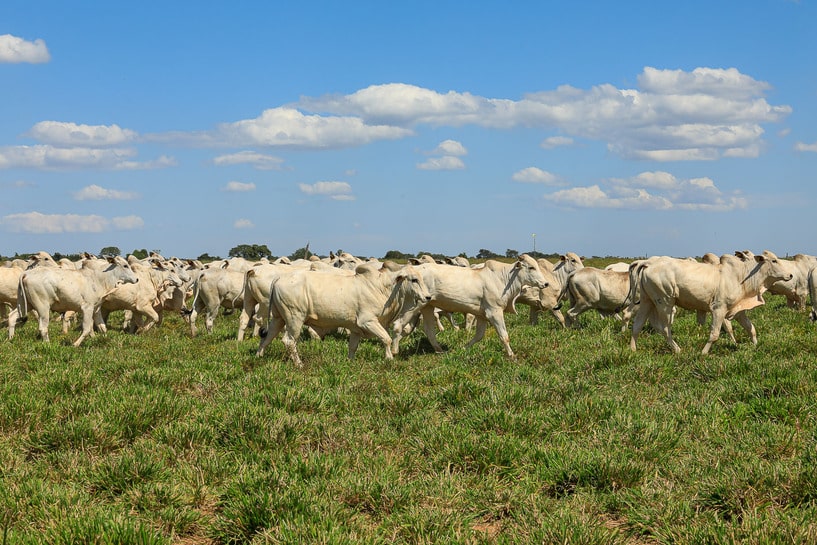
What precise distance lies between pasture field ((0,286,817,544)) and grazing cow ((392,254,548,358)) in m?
2.81

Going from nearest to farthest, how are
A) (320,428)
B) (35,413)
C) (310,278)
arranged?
1. (320,428)
2. (35,413)
3. (310,278)

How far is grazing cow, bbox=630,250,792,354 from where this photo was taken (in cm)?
1428

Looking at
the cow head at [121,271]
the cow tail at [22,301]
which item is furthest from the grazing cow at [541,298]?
the cow tail at [22,301]

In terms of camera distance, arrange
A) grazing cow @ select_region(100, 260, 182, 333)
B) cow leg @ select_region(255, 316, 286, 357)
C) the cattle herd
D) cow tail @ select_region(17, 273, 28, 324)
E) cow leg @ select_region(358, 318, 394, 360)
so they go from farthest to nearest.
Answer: grazing cow @ select_region(100, 260, 182, 333)
cow tail @ select_region(17, 273, 28, 324)
cow leg @ select_region(255, 316, 286, 357)
the cattle herd
cow leg @ select_region(358, 318, 394, 360)

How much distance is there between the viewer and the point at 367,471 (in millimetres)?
6680

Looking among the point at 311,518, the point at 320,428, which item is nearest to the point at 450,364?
the point at 320,428

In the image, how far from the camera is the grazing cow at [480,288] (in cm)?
1493

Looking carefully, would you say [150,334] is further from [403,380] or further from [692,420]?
[692,420]

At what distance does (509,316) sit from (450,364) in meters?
9.89

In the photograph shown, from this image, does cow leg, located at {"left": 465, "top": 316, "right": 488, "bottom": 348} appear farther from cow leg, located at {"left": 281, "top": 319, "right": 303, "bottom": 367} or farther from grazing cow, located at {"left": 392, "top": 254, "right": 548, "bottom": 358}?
cow leg, located at {"left": 281, "top": 319, "right": 303, "bottom": 367}

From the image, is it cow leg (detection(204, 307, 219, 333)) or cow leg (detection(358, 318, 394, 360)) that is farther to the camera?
cow leg (detection(204, 307, 219, 333))

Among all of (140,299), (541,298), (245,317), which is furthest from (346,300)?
(541,298)

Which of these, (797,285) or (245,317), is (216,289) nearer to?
(245,317)

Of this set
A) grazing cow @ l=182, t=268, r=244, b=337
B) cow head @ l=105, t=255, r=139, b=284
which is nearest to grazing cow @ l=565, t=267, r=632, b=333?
grazing cow @ l=182, t=268, r=244, b=337
